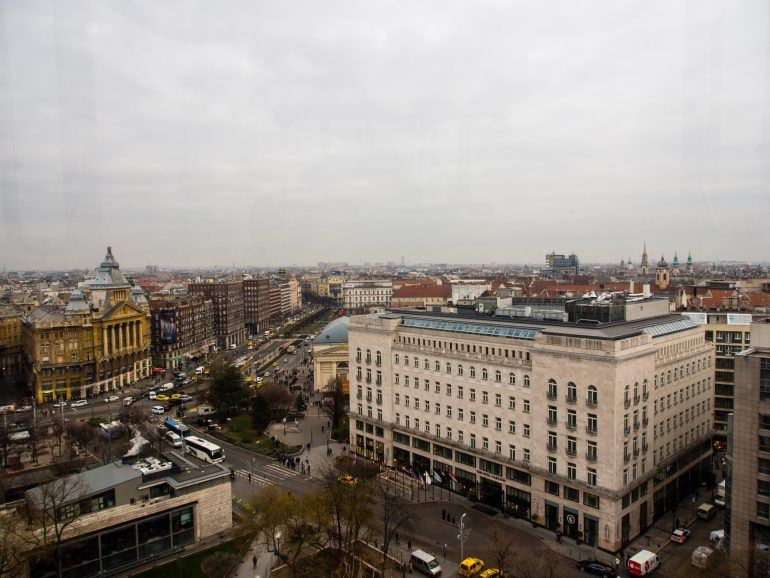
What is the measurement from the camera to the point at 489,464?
38438 mm

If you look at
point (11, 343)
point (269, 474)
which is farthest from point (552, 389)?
point (11, 343)

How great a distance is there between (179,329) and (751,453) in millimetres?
83515

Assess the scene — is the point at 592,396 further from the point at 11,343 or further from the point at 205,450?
the point at 11,343

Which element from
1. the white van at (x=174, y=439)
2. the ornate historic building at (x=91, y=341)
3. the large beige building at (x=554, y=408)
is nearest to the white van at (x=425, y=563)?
the large beige building at (x=554, y=408)

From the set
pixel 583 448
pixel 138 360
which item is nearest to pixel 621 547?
pixel 583 448

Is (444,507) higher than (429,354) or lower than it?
lower

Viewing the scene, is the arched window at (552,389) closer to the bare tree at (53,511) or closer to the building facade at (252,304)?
the bare tree at (53,511)

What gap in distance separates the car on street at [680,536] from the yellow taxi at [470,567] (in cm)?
1234

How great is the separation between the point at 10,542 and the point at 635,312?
39.3 metres

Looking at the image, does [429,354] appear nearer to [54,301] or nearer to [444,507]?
[444,507]

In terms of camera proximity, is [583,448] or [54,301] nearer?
[583,448]

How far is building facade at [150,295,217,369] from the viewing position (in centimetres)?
9031

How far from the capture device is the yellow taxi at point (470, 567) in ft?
95.5

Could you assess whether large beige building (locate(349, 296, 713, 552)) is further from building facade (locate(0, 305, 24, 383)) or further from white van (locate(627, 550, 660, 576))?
building facade (locate(0, 305, 24, 383))
